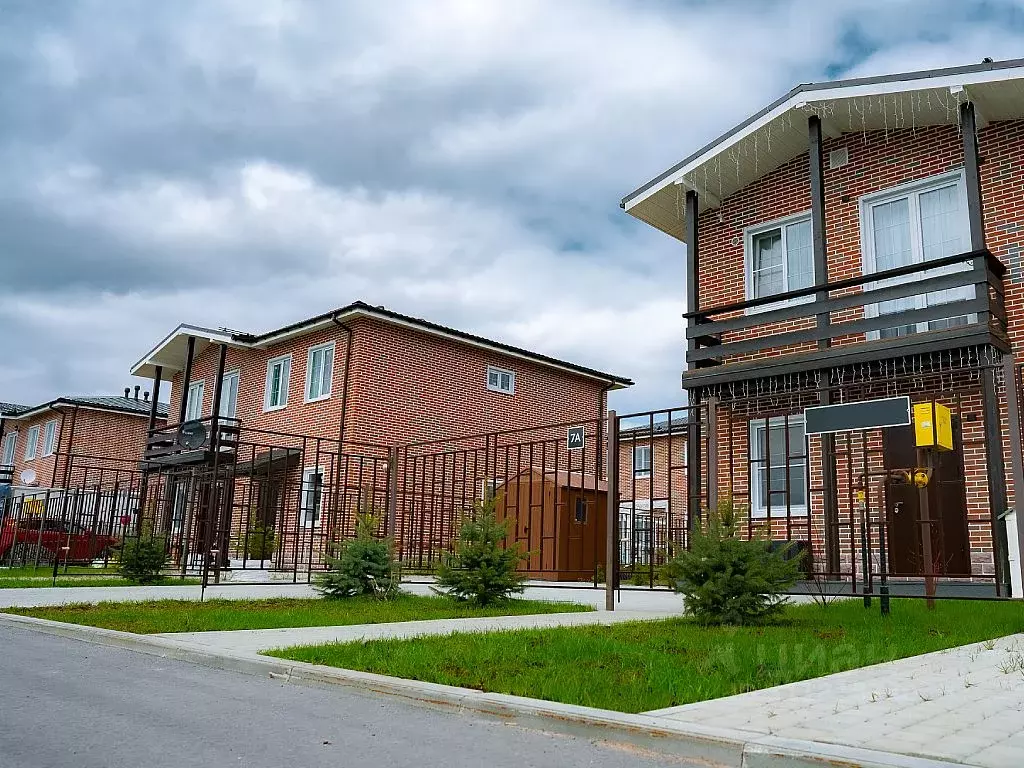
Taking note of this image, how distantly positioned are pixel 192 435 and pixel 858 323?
18457 millimetres

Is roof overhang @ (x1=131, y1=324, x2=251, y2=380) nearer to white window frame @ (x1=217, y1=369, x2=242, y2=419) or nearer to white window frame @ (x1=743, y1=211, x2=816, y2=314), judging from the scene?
white window frame @ (x1=217, y1=369, x2=242, y2=419)

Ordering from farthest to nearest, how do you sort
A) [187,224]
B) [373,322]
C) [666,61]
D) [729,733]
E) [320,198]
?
[373,322] < [187,224] < [320,198] < [666,61] < [729,733]

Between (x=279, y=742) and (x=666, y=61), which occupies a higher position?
(x=666, y=61)

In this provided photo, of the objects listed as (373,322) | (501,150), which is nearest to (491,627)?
(501,150)

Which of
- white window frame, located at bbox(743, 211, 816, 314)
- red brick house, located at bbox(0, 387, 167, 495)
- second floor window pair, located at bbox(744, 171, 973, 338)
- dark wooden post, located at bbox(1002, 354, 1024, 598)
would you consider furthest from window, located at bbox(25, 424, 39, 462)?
dark wooden post, located at bbox(1002, 354, 1024, 598)

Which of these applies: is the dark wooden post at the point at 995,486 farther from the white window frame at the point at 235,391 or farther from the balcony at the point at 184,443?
the white window frame at the point at 235,391

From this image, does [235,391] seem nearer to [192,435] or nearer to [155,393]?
[192,435]

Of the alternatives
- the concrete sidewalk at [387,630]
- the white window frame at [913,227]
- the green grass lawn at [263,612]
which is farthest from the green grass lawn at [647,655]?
the white window frame at [913,227]

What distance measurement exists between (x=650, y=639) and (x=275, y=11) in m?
9.35

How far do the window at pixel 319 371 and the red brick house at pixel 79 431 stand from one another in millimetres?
12423

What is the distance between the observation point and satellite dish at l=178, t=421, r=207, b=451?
23859mm

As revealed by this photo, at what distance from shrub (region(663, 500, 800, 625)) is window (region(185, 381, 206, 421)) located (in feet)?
76.2

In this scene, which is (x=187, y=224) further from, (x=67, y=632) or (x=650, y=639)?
(x=650, y=639)

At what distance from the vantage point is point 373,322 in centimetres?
2198
